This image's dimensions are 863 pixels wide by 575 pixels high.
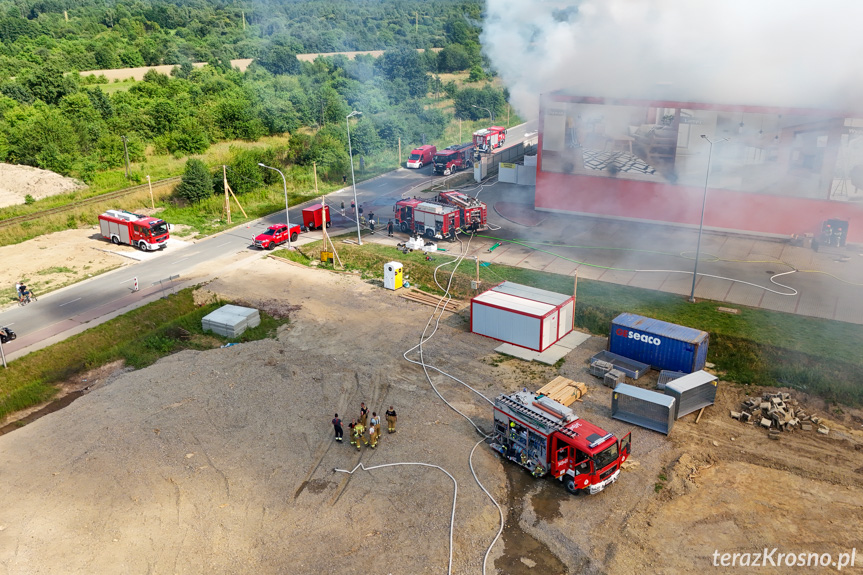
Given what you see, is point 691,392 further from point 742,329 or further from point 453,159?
point 453,159

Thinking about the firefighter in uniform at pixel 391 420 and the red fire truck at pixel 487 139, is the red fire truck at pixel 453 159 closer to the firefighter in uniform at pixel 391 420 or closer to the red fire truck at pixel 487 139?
the red fire truck at pixel 487 139

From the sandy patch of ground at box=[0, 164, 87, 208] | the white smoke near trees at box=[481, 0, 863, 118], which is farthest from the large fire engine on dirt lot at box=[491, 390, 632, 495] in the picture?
the sandy patch of ground at box=[0, 164, 87, 208]

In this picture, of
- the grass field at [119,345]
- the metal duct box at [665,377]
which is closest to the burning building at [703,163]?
the metal duct box at [665,377]

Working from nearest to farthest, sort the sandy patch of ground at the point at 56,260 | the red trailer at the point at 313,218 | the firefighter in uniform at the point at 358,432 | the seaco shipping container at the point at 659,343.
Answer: the firefighter in uniform at the point at 358,432
the seaco shipping container at the point at 659,343
the sandy patch of ground at the point at 56,260
the red trailer at the point at 313,218

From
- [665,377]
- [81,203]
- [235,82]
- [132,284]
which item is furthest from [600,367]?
[235,82]

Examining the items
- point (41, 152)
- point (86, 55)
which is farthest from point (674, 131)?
point (86, 55)

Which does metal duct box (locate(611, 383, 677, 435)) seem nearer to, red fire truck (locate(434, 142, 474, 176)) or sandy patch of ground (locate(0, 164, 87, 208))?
red fire truck (locate(434, 142, 474, 176))

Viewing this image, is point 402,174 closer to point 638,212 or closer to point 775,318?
point 638,212
